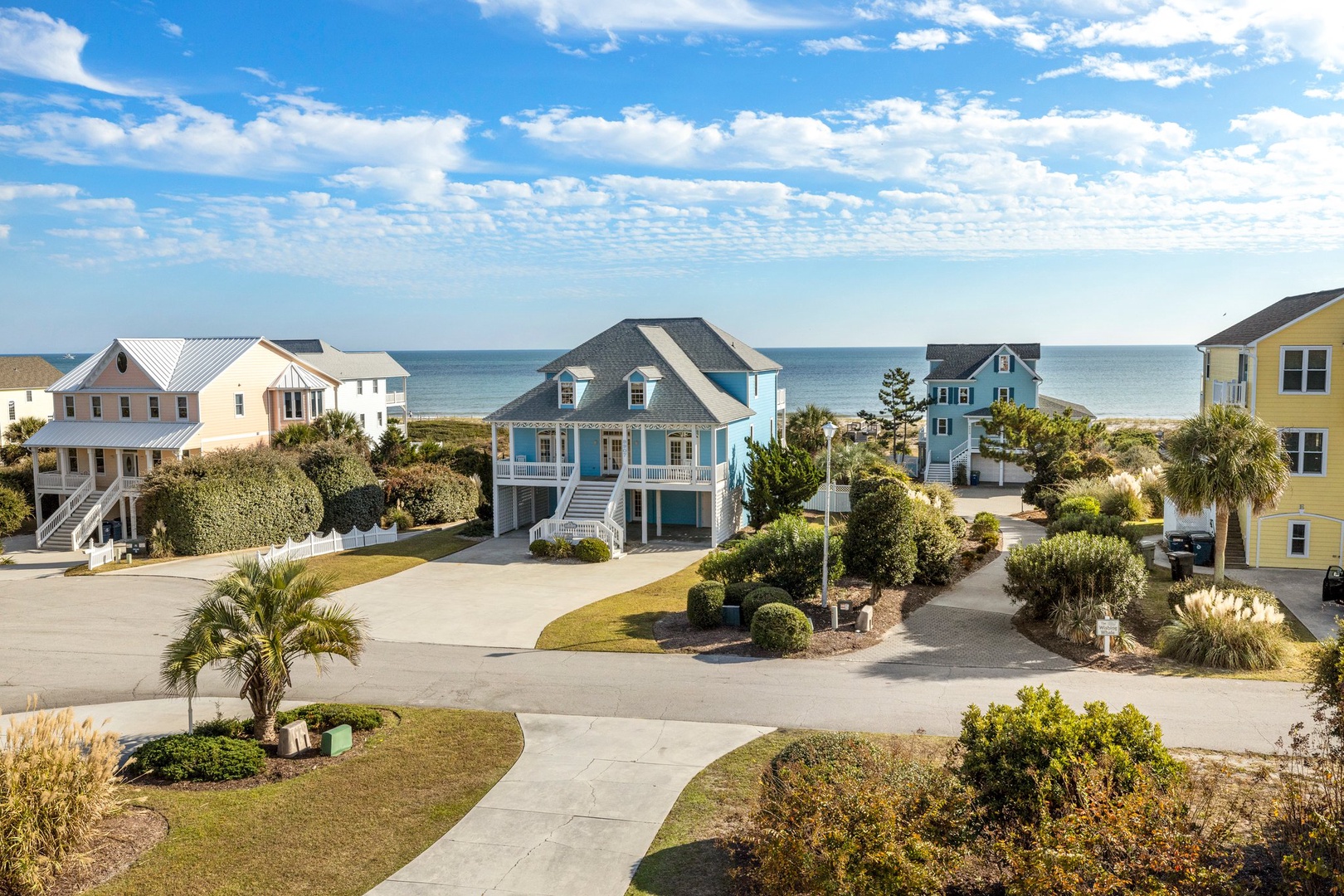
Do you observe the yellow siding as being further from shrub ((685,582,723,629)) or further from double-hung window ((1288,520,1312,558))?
shrub ((685,582,723,629))

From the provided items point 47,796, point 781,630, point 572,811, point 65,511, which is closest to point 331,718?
point 47,796

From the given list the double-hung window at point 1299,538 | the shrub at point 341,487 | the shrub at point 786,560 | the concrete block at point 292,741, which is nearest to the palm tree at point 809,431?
the shrub at point 341,487

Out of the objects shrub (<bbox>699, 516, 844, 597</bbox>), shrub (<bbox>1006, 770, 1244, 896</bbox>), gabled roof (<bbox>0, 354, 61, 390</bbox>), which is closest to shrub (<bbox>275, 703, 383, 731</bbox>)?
shrub (<bbox>699, 516, 844, 597</bbox>)

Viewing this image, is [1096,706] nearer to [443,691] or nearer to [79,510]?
[443,691]

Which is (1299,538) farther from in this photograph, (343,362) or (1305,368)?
(343,362)

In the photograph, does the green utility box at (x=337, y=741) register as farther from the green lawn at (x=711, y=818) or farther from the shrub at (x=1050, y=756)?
the shrub at (x=1050, y=756)
